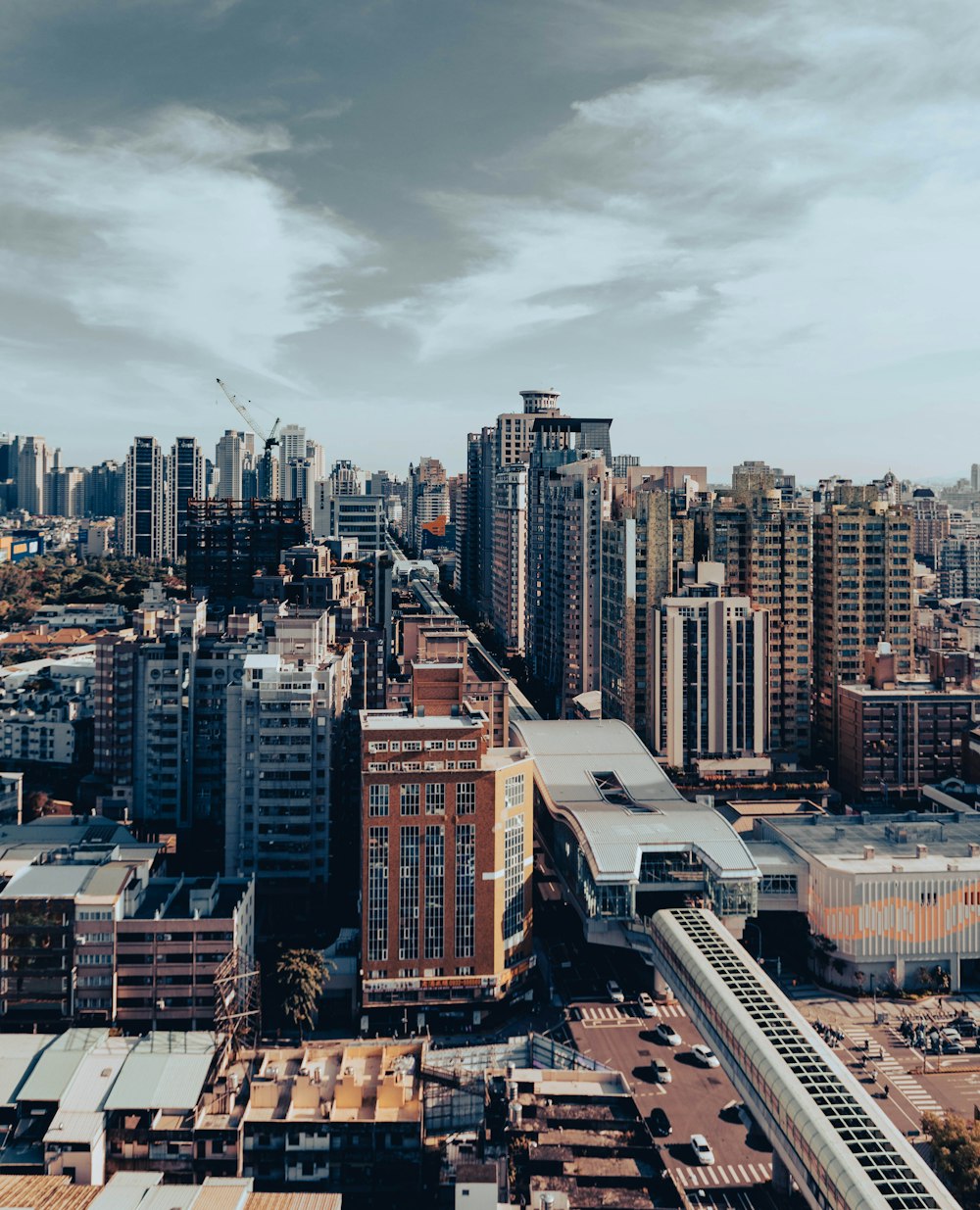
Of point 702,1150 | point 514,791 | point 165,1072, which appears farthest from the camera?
point 514,791

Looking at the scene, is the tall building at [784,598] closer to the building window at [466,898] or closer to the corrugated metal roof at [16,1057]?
the building window at [466,898]

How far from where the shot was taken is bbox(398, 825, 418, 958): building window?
38.7 meters

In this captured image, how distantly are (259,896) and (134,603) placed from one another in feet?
214

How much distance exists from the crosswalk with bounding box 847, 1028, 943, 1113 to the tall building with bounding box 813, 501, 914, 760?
29.1m

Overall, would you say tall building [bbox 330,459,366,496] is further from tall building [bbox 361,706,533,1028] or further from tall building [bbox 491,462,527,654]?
tall building [bbox 361,706,533,1028]

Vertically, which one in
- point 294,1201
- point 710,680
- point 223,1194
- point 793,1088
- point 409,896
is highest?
point 710,680

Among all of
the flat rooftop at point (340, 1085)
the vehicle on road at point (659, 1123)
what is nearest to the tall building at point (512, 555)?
the flat rooftop at point (340, 1085)

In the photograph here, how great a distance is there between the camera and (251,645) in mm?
52750

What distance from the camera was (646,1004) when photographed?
4084 cm

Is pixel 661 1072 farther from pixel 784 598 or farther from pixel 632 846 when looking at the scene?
pixel 784 598

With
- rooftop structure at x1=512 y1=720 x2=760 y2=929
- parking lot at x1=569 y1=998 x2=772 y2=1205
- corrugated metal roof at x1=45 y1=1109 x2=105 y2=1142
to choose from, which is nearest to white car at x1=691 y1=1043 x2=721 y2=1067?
parking lot at x1=569 y1=998 x2=772 y2=1205

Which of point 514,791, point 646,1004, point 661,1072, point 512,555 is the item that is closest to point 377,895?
point 514,791

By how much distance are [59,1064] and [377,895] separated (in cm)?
1122

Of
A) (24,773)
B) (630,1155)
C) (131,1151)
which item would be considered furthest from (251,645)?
(630,1155)
